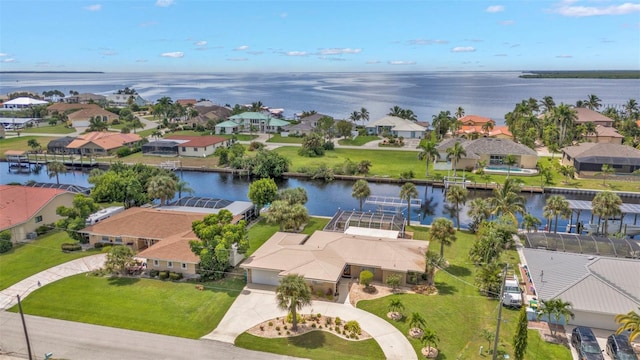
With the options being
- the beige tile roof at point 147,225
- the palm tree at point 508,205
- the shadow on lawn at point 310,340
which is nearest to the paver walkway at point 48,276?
the beige tile roof at point 147,225

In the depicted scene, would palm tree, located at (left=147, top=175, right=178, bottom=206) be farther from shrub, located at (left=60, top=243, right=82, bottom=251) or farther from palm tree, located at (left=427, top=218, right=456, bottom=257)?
palm tree, located at (left=427, top=218, right=456, bottom=257)

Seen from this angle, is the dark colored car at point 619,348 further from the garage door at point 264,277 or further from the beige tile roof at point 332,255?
the garage door at point 264,277

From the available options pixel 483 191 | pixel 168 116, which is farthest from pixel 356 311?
pixel 168 116

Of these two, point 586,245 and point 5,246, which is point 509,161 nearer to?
point 586,245

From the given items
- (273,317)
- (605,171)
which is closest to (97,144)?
(273,317)

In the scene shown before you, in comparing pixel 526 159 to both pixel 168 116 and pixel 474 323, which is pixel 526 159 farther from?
pixel 168 116

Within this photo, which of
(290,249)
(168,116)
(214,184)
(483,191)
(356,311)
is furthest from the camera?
(168,116)
